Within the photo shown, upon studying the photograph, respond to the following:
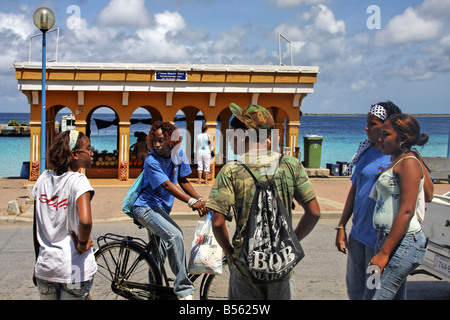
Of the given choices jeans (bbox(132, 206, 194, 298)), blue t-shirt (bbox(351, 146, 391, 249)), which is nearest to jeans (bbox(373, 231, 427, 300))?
blue t-shirt (bbox(351, 146, 391, 249))

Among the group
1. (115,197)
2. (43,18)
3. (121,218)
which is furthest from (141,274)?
(115,197)

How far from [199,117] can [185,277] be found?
16956 mm

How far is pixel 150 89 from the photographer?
15375 mm

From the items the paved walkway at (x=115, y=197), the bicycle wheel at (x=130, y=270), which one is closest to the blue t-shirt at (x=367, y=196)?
the bicycle wheel at (x=130, y=270)

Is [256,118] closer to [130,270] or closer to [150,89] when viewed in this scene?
[130,270]

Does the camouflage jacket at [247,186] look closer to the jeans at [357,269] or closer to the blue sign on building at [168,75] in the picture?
the jeans at [357,269]

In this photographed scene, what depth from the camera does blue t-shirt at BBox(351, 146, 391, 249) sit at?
12.5 feet

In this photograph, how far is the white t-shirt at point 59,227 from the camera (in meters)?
3.27

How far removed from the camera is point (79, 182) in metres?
3.29

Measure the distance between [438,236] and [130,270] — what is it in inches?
117

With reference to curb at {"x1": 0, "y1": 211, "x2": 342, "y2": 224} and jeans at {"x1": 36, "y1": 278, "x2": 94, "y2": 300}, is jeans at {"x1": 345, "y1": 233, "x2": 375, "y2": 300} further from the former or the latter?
curb at {"x1": 0, "y1": 211, "x2": 342, "y2": 224}

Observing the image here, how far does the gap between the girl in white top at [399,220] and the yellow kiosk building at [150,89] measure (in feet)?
40.4
